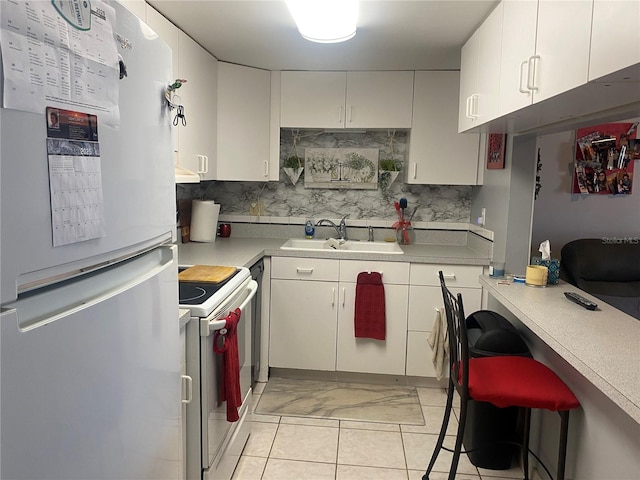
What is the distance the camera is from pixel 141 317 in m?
1.08

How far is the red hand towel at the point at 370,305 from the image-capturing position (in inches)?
123

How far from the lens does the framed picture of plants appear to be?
3.73 m

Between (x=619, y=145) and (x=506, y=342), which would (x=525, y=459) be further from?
(x=619, y=145)

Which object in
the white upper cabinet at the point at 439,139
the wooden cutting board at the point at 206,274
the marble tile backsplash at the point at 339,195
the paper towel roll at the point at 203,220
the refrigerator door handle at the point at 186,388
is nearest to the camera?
the refrigerator door handle at the point at 186,388

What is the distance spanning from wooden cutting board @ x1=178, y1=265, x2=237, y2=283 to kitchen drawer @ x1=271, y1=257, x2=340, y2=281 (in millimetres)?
805

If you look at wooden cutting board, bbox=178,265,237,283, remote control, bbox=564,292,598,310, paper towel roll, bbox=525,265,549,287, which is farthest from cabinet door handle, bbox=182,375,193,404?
paper towel roll, bbox=525,265,549,287

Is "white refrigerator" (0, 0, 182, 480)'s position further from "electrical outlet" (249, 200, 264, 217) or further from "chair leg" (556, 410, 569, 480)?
"electrical outlet" (249, 200, 264, 217)

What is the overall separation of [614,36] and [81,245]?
1.31 m

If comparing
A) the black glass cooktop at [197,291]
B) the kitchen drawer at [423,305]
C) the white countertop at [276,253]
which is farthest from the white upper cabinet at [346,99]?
the black glass cooktop at [197,291]

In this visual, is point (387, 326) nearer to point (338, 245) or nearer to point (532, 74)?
point (338, 245)

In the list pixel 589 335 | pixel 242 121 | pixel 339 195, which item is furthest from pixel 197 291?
pixel 339 195

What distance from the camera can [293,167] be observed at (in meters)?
3.71

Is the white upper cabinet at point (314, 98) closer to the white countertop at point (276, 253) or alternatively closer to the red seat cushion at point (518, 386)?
the white countertop at point (276, 253)

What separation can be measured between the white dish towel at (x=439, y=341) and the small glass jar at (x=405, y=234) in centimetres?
90
